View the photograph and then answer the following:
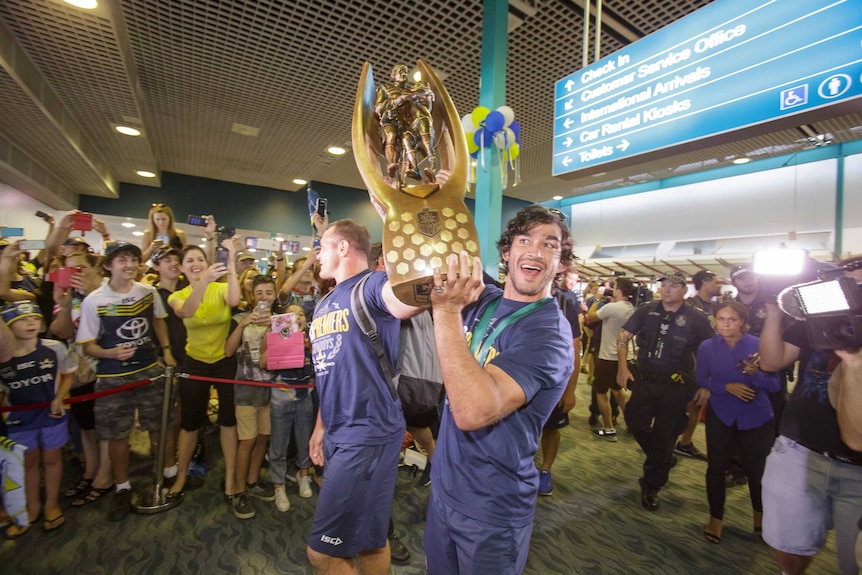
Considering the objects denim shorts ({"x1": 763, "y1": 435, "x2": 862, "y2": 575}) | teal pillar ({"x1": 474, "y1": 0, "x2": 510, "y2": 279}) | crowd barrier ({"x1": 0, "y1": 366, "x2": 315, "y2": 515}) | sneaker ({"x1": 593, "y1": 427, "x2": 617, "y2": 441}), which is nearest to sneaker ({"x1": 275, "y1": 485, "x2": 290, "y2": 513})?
crowd barrier ({"x1": 0, "y1": 366, "x2": 315, "y2": 515})

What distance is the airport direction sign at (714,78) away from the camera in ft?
5.37

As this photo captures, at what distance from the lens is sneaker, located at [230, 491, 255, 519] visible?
2.57 meters

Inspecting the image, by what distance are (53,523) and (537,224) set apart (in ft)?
10.4

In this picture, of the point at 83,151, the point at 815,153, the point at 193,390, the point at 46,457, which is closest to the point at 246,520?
the point at 193,390

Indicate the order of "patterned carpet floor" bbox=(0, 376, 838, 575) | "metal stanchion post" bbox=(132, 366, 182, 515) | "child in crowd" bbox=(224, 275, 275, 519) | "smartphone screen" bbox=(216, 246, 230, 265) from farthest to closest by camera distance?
"child in crowd" bbox=(224, 275, 275, 519)
"smartphone screen" bbox=(216, 246, 230, 265)
"metal stanchion post" bbox=(132, 366, 182, 515)
"patterned carpet floor" bbox=(0, 376, 838, 575)

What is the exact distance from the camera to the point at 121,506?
254 centimetres

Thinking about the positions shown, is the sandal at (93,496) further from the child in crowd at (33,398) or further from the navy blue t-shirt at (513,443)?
the navy blue t-shirt at (513,443)

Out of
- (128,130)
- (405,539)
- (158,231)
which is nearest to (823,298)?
(405,539)

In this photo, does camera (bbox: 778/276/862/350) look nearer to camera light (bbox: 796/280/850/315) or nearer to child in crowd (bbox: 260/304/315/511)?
camera light (bbox: 796/280/850/315)

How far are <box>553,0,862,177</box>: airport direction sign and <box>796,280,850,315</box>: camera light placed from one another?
862 mm

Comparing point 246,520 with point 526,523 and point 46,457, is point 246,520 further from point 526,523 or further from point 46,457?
point 526,523

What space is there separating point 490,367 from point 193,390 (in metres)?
2.44

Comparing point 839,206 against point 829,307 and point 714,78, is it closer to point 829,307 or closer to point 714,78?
point 714,78

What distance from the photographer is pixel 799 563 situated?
1547 mm
